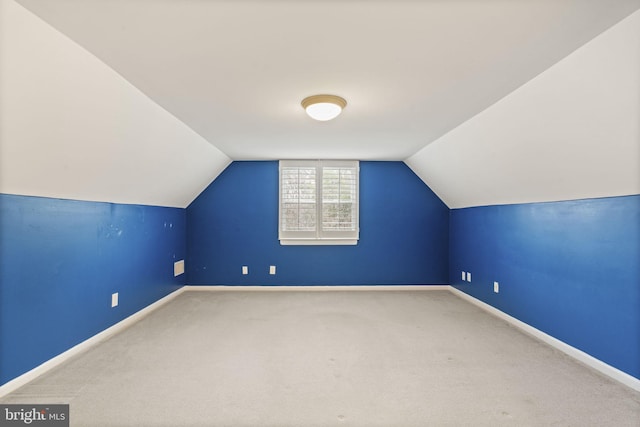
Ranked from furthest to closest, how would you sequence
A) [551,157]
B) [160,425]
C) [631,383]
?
[551,157] < [631,383] < [160,425]

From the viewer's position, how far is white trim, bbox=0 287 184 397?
2117mm

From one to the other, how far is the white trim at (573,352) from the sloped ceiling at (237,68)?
1.33m

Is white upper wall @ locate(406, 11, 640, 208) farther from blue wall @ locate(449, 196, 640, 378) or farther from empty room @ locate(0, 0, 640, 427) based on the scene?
blue wall @ locate(449, 196, 640, 378)

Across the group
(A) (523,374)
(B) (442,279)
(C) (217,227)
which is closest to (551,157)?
(A) (523,374)

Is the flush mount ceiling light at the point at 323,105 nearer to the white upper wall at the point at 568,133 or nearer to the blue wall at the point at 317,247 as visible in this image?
the white upper wall at the point at 568,133

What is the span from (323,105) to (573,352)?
114 inches

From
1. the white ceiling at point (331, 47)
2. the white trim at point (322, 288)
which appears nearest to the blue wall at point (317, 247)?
the white trim at point (322, 288)

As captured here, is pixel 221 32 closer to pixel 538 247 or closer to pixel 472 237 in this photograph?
pixel 538 247

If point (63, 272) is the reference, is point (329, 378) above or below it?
below

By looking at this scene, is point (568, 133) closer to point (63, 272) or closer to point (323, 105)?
point (323, 105)

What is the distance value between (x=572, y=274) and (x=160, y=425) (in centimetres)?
331

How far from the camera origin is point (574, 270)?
275 centimetres

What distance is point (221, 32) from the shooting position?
1.61 metres

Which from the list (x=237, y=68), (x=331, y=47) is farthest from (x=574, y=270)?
(x=237, y=68)
